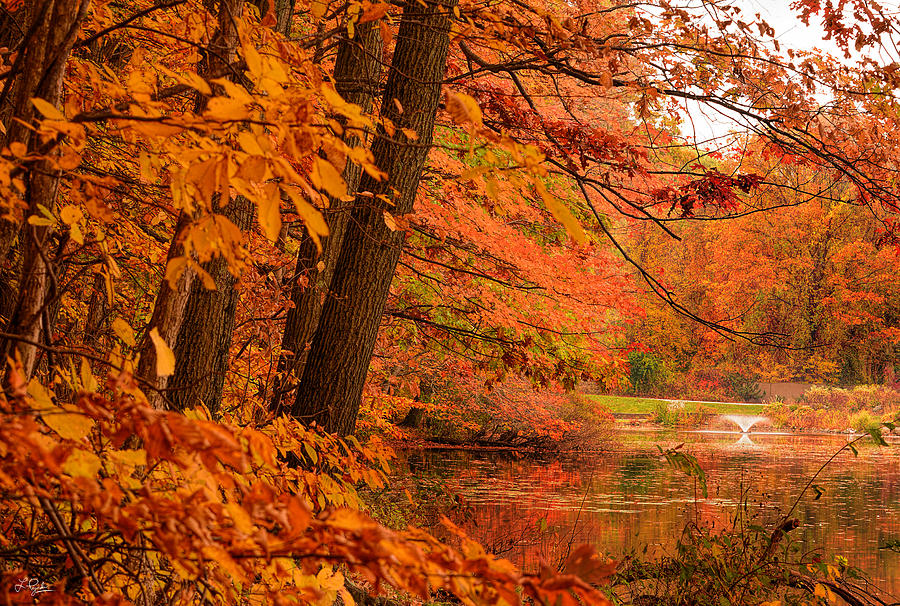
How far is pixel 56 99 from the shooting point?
1.59m

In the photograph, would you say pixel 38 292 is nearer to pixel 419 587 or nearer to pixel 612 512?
pixel 419 587

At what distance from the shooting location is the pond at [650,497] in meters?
8.46

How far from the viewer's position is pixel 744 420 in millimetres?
26859

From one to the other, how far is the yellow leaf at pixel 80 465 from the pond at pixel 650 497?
457cm

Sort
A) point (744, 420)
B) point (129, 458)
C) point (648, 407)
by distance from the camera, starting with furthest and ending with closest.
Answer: point (648, 407) < point (744, 420) < point (129, 458)

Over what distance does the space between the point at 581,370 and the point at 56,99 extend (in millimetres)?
5558

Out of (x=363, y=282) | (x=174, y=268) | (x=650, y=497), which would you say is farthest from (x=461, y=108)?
(x=650, y=497)

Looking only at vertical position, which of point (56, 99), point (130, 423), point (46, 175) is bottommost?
point (130, 423)

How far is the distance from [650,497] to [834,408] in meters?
18.3

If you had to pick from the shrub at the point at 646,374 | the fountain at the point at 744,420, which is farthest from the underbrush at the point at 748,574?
the shrub at the point at 646,374

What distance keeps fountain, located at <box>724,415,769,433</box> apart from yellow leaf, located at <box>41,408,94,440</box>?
26.9 meters

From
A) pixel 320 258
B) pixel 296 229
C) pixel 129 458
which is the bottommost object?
pixel 129 458

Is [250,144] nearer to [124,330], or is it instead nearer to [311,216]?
[311,216]

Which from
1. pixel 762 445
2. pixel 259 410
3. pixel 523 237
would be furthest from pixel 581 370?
pixel 762 445
